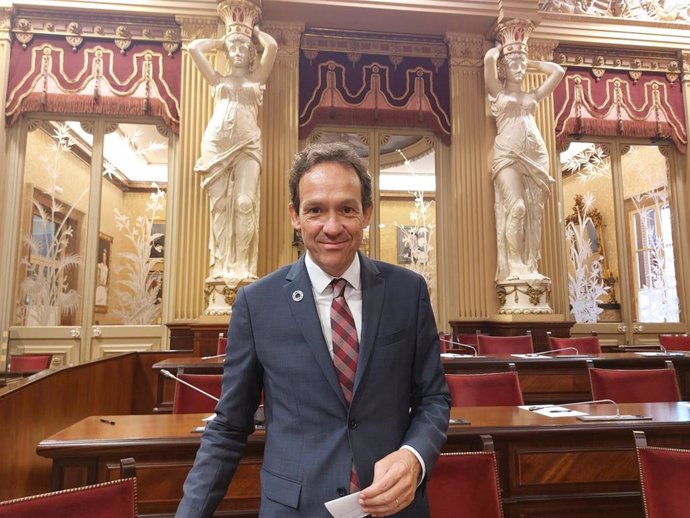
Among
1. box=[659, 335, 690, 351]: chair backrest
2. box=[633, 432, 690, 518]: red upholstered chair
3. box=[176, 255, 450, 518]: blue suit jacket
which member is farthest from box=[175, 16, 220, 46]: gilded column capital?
box=[633, 432, 690, 518]: red upholstered chair

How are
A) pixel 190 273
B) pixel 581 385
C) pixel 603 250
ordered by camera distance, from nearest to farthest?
pixel 581 385
pixel 190 273
pixel 603 250

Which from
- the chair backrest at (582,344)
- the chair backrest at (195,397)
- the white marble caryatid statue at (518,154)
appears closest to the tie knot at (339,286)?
the chair backrest at (195,397)

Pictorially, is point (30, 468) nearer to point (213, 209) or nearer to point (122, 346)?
point (213, 209)

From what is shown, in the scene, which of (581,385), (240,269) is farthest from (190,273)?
(581,385)

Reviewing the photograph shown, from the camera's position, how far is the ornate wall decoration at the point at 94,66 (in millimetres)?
5734

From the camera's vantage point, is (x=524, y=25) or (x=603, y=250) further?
(x=603, y=250)

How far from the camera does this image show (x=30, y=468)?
87.3 inches

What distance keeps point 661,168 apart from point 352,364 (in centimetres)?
710

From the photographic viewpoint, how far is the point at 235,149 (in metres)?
5.16

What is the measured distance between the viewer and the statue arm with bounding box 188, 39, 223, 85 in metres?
5.07

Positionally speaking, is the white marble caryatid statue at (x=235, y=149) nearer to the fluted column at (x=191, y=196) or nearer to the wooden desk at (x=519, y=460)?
the fluted column at (x=191, y=196)

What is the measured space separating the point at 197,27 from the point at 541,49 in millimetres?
3898

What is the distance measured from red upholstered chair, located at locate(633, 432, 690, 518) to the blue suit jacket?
0.69 m

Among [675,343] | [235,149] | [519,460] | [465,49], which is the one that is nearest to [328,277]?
[519,460]
